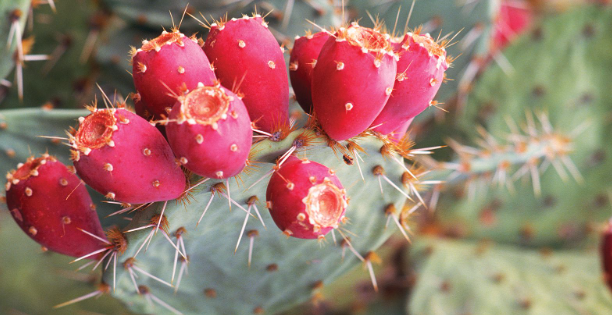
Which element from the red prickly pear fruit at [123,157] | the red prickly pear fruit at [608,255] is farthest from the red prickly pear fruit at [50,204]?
the red prickly pear fruit at [608,255]

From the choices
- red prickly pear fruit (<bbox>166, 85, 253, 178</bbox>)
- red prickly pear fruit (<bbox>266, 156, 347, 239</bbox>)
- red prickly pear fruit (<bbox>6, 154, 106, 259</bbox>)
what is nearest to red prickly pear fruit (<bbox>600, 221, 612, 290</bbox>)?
red prickly pear fruit (<bbox>266, 156, 347, 239</bbox>)

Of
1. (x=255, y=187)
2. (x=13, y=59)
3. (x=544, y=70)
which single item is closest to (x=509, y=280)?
(x=544, y=70)

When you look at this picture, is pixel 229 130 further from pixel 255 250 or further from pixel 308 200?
pixel 255 250

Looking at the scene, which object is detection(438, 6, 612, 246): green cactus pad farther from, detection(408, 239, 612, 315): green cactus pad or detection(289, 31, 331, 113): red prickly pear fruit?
detection(289, 31, 331, 113): red prickly pear fruit

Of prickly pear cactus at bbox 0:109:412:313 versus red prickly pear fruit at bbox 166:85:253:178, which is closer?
red prickly pear fruit at bbox 166:85:253:178

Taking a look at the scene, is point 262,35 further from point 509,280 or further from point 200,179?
point 509,280

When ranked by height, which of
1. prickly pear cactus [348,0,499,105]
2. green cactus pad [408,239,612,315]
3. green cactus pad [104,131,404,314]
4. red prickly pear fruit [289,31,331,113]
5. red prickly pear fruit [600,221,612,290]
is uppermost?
red prickly pear fruit [289,31,331,113]
